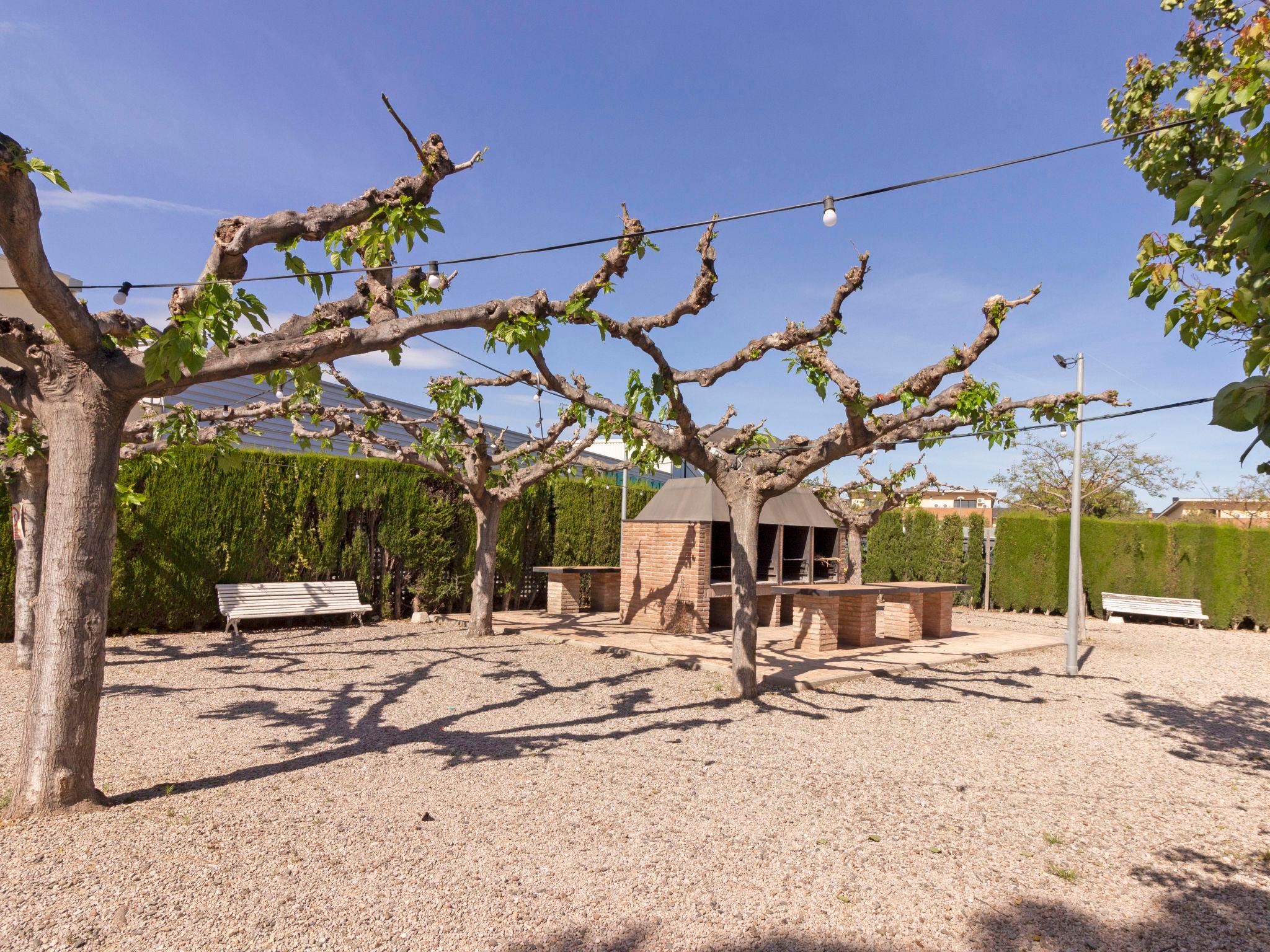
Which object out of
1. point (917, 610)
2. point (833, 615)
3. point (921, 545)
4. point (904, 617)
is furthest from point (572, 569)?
point (921, 545)

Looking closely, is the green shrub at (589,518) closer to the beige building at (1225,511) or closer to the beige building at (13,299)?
the beige building at (13,299)

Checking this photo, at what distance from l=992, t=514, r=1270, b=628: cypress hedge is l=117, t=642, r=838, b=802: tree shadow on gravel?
13.2 metres

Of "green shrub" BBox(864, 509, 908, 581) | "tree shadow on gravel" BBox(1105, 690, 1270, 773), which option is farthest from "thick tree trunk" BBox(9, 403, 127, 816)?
"green shrub" BBox(864, 509, 908, 581)

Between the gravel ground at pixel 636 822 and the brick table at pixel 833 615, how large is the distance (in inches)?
93.8

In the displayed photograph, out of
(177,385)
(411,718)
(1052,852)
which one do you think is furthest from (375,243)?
(1052,852)

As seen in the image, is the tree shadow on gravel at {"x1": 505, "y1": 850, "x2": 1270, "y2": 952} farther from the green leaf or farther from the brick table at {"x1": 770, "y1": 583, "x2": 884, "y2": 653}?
the brick table at {"x1": 770, "y1": 583, "x2": 884, "y2": 653}

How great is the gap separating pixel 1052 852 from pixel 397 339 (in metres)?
5.06

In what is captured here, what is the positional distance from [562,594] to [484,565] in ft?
A: 11.8

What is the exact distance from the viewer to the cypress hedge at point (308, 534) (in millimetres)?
10805

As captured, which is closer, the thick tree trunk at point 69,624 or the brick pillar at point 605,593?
the thick tree trunk at point 69,624

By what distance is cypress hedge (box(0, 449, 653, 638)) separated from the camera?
425 inches

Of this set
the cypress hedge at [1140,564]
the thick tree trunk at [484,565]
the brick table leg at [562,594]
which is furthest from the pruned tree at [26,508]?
the cypress hedge at [1140,564]

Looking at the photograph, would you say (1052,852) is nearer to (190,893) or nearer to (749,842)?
(749,842)

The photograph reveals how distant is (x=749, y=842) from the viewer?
4.16 m
